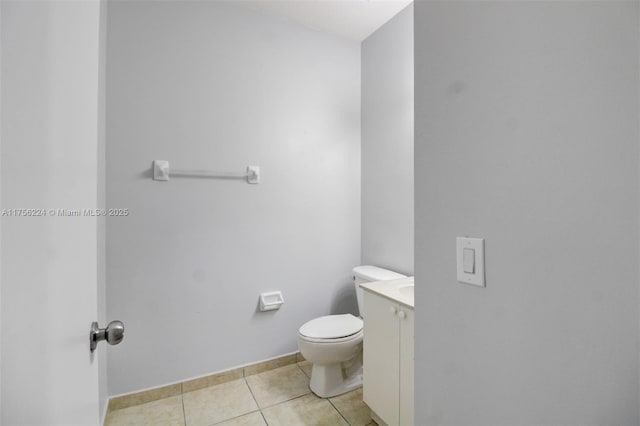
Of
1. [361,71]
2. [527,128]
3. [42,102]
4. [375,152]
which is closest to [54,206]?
[42,102]

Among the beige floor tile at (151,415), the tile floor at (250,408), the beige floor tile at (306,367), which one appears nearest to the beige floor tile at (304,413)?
the tile floor at (250,408)

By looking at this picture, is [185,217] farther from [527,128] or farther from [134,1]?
[527,128]

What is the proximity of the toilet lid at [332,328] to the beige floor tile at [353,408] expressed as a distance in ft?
1.30

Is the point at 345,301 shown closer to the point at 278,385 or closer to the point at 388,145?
the point at 278,385

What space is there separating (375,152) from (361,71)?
76 cm

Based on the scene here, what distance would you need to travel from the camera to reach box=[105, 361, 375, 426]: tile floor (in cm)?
164

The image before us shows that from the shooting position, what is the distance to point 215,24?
79.0 inches

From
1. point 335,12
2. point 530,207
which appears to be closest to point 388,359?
point 530,207

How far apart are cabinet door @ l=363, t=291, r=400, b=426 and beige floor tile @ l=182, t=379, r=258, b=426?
719 millimetres

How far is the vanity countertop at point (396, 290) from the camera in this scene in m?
1.41

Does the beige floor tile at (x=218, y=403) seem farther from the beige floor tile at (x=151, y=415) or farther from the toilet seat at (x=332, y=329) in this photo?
the toilet seat at (x=332, y=329)

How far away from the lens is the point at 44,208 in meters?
0.38

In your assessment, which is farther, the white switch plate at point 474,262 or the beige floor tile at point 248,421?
the beige floor tile at point 248,421

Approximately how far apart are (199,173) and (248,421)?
4.87 ft
